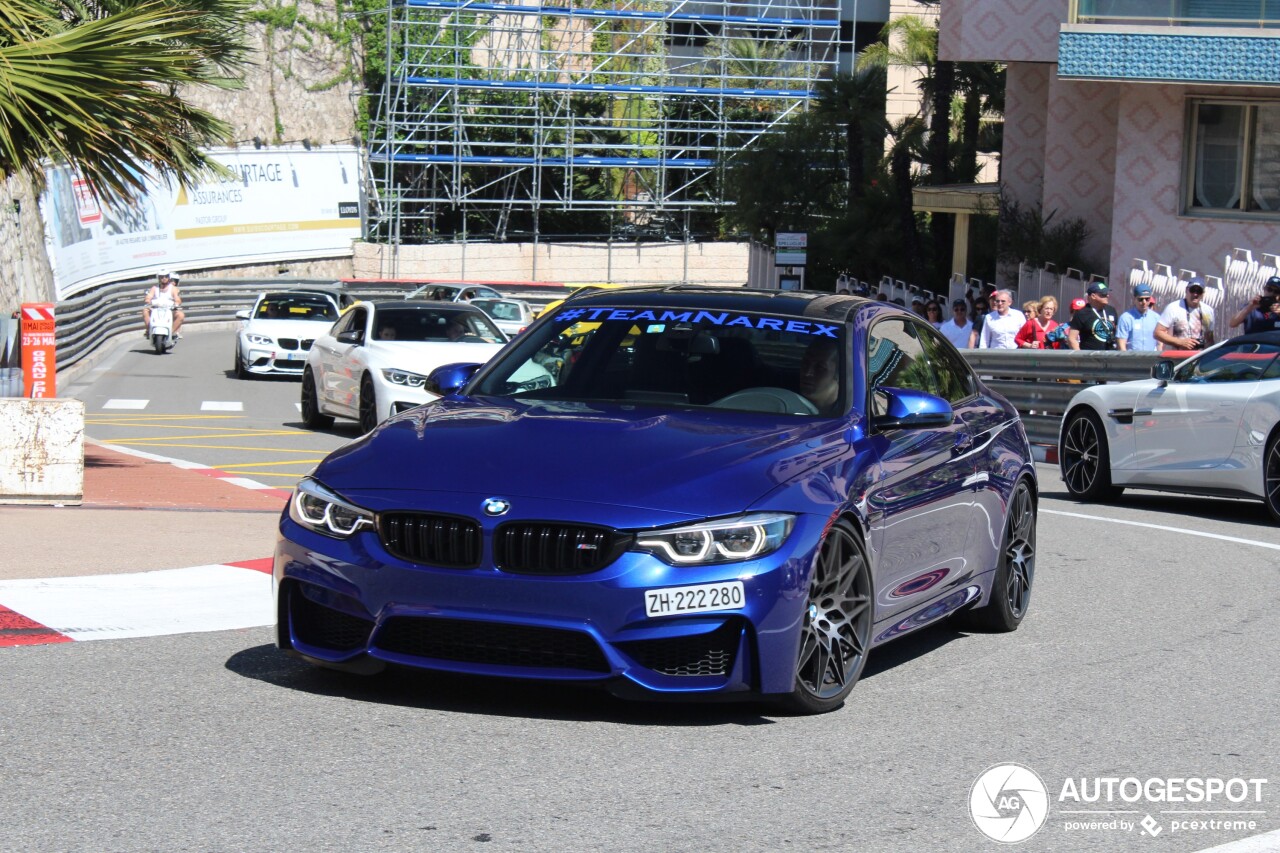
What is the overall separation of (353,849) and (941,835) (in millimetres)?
1619

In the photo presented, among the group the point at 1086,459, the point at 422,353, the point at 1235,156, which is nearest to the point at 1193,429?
the point at 1086,459

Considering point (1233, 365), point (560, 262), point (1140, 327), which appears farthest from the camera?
point (560, 262)

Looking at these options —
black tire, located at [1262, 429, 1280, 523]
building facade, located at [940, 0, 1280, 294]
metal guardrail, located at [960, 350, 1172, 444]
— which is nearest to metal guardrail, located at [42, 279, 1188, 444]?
metal guardrail, located at [960, 350, 1172, 444]

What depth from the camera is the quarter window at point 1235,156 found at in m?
25.3

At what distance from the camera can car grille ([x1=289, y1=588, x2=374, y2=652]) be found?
605cm

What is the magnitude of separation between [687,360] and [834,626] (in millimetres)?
1449

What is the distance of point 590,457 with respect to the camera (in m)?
6.09

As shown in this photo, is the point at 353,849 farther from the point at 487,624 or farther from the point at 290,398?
the point at 290,398

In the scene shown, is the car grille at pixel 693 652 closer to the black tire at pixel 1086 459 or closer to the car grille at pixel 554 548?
the car grille at pixel 554 548

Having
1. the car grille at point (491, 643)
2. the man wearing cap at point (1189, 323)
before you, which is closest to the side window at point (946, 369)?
the car grille at point (491, 643)

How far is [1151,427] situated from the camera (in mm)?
14125

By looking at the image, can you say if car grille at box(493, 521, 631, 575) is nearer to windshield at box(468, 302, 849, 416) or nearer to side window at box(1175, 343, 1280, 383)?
windshield at box(468, 302, 849, 416)

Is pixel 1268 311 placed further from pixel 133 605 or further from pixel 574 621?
pixel 574 621

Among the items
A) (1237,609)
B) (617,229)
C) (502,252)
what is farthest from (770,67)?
(1237,609)
